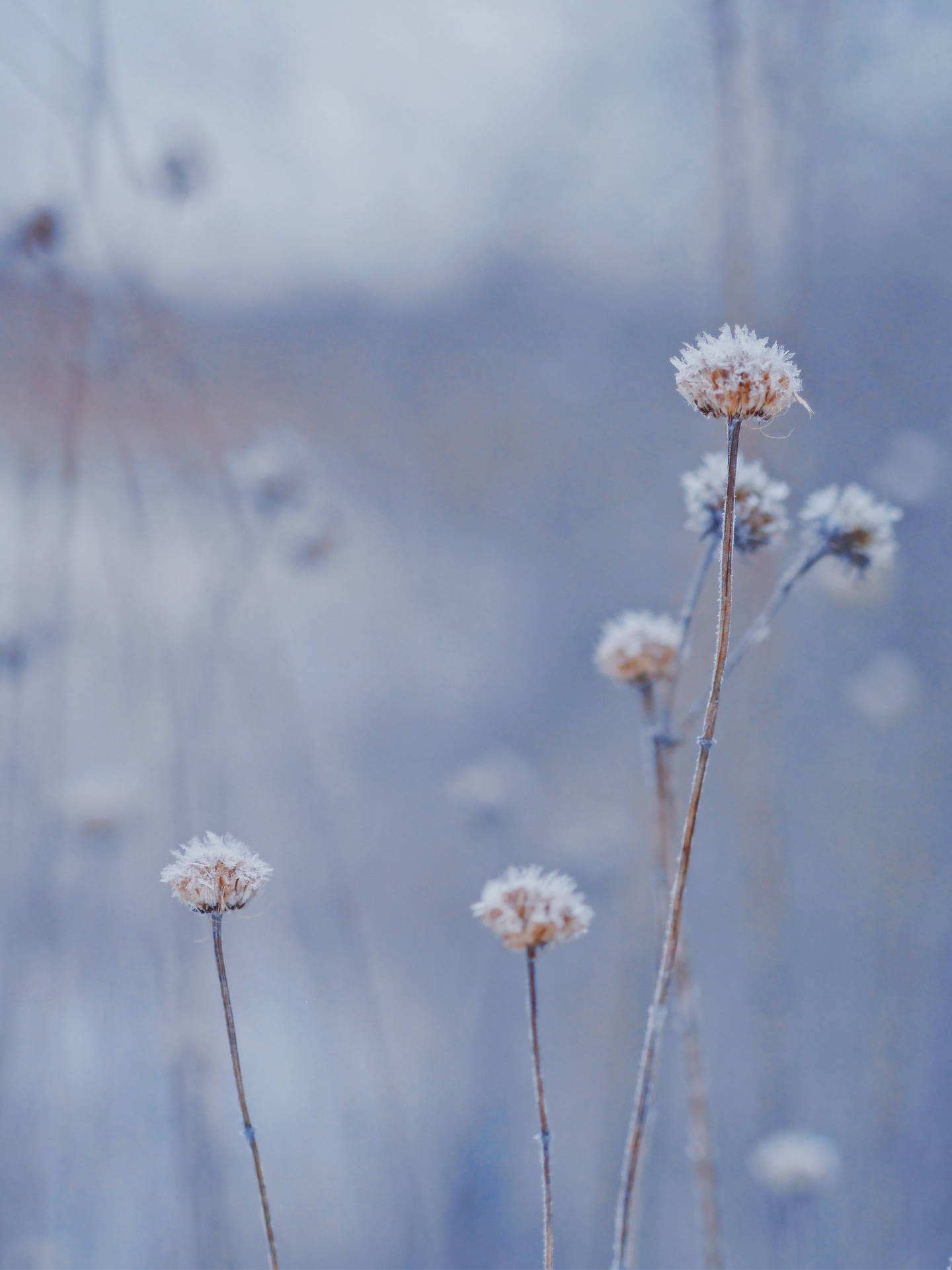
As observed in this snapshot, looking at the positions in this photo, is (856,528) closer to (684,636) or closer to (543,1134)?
(684,636)

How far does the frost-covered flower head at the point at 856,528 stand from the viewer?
19.6 inches

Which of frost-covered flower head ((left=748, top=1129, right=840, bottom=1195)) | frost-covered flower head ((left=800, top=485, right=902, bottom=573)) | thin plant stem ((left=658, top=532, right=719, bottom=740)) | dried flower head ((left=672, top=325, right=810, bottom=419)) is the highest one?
frost-covered flower head ((left=800, top=485, right=902, bottom=573))

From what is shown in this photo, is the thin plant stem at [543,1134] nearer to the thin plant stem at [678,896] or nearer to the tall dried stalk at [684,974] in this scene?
the thin plant stem at [678,896]

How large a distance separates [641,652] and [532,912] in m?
0.20

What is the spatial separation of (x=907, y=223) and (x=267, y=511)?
3.33 ft

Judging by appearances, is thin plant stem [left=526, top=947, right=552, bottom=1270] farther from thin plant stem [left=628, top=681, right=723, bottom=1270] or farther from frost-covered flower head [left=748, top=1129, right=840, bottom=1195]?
frost-covered flower head [left=748, top=1129, right=840, bottom=1195]

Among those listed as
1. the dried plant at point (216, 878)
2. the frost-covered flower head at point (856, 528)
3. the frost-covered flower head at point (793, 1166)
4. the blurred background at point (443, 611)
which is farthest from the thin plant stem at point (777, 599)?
the frost-covered flower head at point (793, 1166)

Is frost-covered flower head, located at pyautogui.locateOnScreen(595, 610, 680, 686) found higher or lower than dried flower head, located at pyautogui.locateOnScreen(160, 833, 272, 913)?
higher

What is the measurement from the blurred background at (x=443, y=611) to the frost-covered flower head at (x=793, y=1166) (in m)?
0.05

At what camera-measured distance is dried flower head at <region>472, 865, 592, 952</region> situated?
36 centimetres

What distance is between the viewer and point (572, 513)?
1487 mm

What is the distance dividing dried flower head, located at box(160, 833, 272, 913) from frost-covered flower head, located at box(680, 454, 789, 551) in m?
0.30

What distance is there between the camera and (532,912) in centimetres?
36

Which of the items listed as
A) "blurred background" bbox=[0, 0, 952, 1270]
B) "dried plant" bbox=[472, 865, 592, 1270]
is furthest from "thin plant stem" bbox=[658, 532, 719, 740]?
"blurred background" bbox=[0, 0, 952, 1270]
